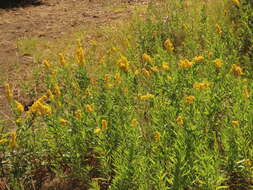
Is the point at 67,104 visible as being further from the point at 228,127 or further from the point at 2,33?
the point at 2,33

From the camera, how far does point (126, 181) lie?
205 cm

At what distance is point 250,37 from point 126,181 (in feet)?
7.58

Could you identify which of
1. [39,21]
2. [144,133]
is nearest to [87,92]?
[144,133]

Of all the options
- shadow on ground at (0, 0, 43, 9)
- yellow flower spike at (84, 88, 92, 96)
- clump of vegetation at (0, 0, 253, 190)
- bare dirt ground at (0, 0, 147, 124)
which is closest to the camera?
clump of vegetation at (0, 0, 253, 190)

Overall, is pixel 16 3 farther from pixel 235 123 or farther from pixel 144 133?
pixel 235 123

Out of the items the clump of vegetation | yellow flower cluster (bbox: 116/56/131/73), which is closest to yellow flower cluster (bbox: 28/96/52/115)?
the clump of vegetation

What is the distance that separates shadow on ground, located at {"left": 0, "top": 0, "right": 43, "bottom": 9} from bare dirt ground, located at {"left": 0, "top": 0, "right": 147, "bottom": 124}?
9 centimetres

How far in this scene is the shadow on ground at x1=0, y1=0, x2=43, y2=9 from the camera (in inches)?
336

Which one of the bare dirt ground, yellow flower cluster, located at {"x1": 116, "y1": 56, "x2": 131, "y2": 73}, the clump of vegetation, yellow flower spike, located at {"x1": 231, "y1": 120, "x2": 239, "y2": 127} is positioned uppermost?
yellow flower cluster, located at {"x1": 116, "y1": 56, "x2": 131, "y2": 73}

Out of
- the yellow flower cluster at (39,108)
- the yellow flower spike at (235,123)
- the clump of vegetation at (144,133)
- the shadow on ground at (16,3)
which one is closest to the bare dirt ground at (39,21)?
the shadow on ground at (16,3)

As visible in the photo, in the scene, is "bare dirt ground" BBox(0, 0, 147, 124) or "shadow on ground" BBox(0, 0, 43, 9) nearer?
"bare dirt ground" BBox(0, 0, 147, 124)

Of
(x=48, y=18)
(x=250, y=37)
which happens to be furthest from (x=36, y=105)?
(x=48, y=18)

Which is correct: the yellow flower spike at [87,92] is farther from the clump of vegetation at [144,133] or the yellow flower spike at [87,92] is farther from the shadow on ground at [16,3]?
the shadow on ground at [16,3]

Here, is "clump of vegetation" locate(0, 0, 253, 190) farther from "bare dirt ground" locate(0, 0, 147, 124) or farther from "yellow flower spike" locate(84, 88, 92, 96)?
"bare dirt ground" locate(0, 0, 147, 124)
